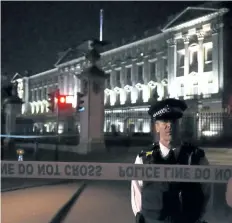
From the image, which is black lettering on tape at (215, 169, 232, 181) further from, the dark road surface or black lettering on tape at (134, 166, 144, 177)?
the dark road surface

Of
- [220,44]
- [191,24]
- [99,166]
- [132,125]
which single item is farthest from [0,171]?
[191,24]

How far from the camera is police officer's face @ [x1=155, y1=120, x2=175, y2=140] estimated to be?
2531 millimetres

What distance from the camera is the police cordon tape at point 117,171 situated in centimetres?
253

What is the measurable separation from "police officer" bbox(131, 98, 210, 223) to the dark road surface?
354cm

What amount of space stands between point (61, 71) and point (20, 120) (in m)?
53.0

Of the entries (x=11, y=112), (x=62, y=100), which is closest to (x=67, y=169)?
(x=62, y=100)

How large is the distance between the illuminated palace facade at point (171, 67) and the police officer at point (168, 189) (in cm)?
3000

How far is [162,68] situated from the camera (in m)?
60.1

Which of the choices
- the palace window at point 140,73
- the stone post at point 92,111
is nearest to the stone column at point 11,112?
the stone post at point 92,111

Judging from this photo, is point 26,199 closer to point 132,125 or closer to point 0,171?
point 0,171

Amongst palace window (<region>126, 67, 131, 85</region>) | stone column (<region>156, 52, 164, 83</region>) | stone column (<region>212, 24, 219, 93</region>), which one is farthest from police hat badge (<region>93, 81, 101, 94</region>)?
palace window (<region>126, 67, 131, 85</region>)

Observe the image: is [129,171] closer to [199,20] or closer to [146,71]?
[199,20]

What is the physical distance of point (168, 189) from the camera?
2488 mm

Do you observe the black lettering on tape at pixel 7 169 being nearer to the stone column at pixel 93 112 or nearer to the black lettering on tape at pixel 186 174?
the black lettering on tape at pixel 186 174
